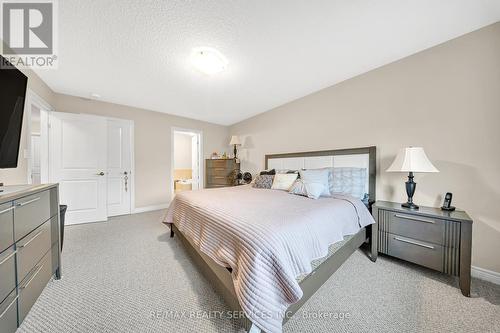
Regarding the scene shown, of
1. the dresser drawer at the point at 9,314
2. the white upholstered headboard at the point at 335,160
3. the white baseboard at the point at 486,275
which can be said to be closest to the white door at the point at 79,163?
the dresser drawer at the point at 9,314

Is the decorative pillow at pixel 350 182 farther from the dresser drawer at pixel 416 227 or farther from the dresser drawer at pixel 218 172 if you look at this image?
the dresser drawer at pixel 218 172

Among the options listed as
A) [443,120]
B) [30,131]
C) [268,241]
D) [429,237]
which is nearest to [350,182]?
[429,237]

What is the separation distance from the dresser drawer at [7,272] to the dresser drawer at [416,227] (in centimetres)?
308

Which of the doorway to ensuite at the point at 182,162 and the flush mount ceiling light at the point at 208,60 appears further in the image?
the doorway to ensuite at the point at 182,162

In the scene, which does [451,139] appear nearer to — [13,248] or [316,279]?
[316,279]

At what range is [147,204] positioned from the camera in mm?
4117

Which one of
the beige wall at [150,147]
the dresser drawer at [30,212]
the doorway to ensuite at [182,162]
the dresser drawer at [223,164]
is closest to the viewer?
the dresser drawer at [30,212]

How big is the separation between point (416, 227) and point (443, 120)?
122cm

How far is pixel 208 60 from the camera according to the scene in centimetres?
207

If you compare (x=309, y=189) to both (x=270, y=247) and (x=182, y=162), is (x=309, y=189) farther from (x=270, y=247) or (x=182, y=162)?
(x=182, y=162)

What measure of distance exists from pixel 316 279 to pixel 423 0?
2426mm

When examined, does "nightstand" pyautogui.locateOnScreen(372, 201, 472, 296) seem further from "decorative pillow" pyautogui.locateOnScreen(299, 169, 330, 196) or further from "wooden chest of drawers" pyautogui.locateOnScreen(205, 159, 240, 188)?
"wooden chest of drawers" pyautogui.locateOnScreen(205, 159, 240, 188)

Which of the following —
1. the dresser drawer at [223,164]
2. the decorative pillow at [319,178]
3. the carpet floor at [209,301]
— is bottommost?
the carpet floor at [209,301]

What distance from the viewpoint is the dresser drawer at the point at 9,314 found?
984 mm
